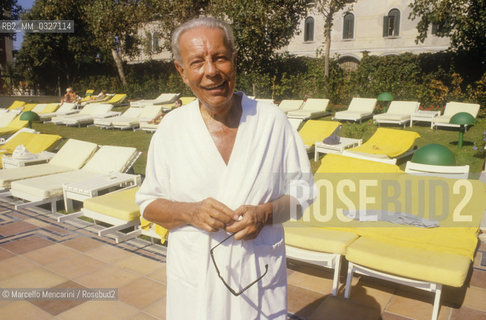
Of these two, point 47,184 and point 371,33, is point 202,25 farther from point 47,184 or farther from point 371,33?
point 371,33

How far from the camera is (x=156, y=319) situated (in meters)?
3.49

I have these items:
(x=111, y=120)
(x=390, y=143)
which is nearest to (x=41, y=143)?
(x=111, y=120)

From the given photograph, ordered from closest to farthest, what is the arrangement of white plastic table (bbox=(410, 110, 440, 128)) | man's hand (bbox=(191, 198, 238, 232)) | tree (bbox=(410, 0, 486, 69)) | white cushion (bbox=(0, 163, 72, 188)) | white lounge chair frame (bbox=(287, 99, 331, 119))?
man's hand (bbox=(191, 198, 238, 232)) < white cushion (bbox=(0, 163, 72, 188)) < white plastic table (bbox=(410, 110, 440, 128)) < white lounge chair frame (bbox=(287, 99, 331, 119)) < tree (bbox=(410, 0, 486, 69))

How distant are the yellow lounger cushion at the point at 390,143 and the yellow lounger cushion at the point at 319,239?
16.1ft

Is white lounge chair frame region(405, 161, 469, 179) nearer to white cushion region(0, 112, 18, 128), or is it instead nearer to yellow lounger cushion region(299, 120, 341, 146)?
yellow lounger cushion region(299, 120, 341, 146)

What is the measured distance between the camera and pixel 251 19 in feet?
64.9

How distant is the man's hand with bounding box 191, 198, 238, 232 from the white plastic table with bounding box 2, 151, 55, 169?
26.3ft

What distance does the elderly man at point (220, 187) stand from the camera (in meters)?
1.55

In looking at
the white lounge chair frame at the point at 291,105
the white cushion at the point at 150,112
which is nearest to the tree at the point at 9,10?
the white cushion at the point at 150,112

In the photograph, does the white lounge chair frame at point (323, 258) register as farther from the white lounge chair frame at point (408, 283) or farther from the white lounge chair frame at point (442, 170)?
the white lounge chair frame at point (442, 170)

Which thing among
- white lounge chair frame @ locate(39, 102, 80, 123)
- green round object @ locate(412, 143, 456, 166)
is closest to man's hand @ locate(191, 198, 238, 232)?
green round object @ locate(412, 143, 456, 166)

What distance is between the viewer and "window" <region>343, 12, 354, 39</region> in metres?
33.4

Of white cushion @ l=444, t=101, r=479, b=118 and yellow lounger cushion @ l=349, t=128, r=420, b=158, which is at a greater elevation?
white cushion @ l=444, t=101, r=479, b=118

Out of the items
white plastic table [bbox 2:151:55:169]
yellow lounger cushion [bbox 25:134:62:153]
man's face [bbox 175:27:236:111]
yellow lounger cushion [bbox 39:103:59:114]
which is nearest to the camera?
man's face [bbox 175:27:236:111]
